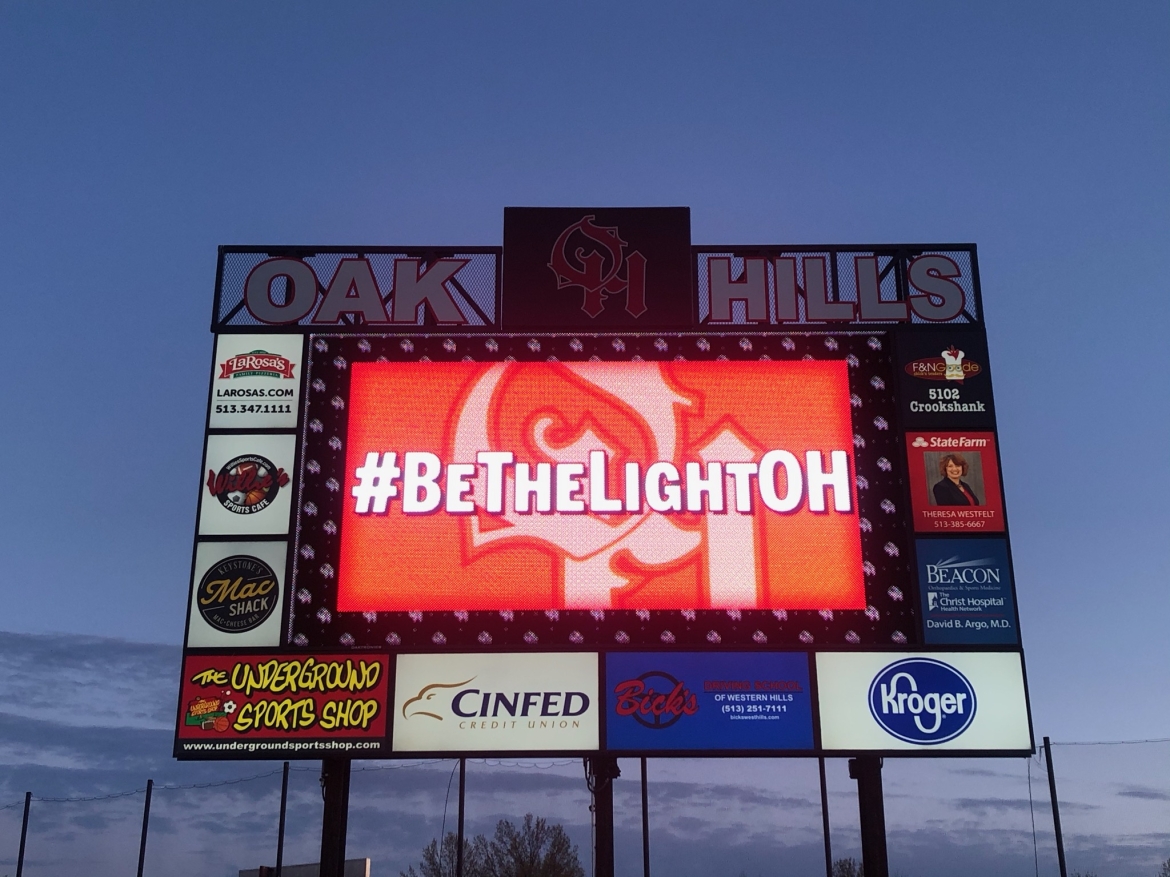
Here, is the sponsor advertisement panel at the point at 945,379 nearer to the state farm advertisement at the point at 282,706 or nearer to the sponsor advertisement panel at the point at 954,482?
the sponsor advertisement panel at the point at 954,482

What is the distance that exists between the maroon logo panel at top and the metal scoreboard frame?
0.14 ft

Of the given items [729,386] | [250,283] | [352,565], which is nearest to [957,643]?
[729,386]

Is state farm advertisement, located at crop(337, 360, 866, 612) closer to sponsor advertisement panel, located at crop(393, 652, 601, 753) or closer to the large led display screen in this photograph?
the large led display screen

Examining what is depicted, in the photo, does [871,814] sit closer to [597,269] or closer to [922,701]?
[922,701]

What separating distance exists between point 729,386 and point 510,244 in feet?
12.2

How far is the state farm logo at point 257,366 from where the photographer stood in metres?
15.5

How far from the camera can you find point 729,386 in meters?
15.5

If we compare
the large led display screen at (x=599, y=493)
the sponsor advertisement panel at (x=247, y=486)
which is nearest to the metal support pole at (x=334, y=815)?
the large led display screen at (x=599, y=493)

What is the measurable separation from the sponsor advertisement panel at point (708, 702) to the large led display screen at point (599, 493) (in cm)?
37

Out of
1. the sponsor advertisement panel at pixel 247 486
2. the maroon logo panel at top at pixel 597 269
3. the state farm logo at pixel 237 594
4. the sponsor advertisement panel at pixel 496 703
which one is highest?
the maroon logo panel at top at pixel 597 269

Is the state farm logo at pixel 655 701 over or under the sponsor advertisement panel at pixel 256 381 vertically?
under

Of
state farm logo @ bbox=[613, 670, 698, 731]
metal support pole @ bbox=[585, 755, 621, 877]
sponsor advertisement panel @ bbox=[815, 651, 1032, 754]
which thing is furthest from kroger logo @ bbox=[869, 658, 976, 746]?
metal support pole @ bbox=[585, 755, 621, 877]

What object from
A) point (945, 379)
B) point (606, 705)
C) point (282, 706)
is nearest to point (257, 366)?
point (282, 706)

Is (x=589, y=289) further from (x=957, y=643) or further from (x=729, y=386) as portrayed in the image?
(x=957, y=643)
